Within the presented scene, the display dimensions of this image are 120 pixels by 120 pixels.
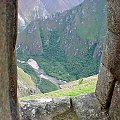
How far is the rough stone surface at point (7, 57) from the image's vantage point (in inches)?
294

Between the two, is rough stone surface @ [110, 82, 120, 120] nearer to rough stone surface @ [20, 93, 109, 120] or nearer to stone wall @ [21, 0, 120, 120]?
stone wall @ [21, 0, 120, 120]


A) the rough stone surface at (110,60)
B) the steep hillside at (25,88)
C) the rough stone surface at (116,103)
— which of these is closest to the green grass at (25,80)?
the steep hillside at (25,88)

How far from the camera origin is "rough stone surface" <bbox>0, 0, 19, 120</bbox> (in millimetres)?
7465

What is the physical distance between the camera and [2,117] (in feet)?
25.2

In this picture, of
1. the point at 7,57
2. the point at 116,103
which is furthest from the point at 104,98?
the point at 7,57

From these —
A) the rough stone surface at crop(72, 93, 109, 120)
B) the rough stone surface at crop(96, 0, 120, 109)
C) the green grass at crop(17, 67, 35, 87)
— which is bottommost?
the rough stone surface at crop(72, 93, 109, 120)

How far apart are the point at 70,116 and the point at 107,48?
2790 mm

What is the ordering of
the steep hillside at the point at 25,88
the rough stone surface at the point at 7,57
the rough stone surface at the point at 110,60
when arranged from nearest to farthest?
the rough stone surface at the point at 7,57
the rough stone surface at the point at 110,60
the steep hillside at the point at 25,88

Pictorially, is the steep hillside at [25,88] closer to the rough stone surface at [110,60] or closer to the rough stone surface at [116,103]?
the rough stone surface at [110,60]

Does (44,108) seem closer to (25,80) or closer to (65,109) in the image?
(65,109)

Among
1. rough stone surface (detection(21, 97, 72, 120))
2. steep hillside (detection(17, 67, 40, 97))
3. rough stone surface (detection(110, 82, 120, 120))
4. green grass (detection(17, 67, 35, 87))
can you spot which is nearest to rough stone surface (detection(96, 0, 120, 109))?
rough stone surface (detection(110, 82, 120, 120))

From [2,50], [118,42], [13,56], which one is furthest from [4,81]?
[118,42]

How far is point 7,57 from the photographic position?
27.8 ft

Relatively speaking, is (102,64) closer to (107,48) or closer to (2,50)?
(107,48)
